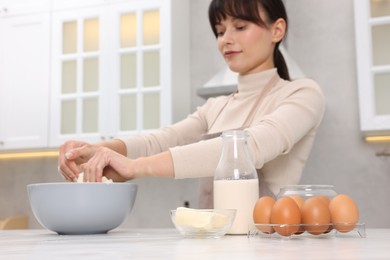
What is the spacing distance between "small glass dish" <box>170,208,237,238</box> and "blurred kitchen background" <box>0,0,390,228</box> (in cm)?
176

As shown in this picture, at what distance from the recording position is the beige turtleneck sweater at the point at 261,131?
143 cm

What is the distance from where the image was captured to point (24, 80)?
11.2ft

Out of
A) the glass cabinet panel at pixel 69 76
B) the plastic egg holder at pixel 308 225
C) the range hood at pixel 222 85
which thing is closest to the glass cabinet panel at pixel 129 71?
the glass cabinet panel at pixel 69 76

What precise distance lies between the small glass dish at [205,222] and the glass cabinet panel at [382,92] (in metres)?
1.81

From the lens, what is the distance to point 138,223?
3420 mm

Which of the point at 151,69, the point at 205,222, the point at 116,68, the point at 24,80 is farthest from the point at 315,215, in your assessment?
the point at 24,80

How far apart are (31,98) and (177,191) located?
1046mm

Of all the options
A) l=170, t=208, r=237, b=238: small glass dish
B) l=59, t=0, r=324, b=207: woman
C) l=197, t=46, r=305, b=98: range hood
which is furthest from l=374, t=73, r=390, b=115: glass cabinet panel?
l=170, t=208, r=237, b=238: small glass dish

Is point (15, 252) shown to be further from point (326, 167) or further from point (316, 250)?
point (326, 167)

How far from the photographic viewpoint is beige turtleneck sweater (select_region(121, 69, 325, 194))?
4.70 feet

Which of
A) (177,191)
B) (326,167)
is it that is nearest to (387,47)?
(326,167)

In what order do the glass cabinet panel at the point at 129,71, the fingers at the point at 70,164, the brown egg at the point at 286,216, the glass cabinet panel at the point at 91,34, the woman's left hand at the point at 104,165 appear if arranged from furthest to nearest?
the glass cabinet panel at the point at 91,34 < the glass cabinet panel at the point at 129,71 < the fingers at the point at 70,164 < the woman's left hand at the point at 104,165 < the brown egg at the point at 286,216

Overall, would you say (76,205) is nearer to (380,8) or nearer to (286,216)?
(286,216)

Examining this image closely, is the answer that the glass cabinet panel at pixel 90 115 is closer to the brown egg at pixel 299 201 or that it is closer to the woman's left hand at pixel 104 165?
the woman's left hand at pixel 104 165
